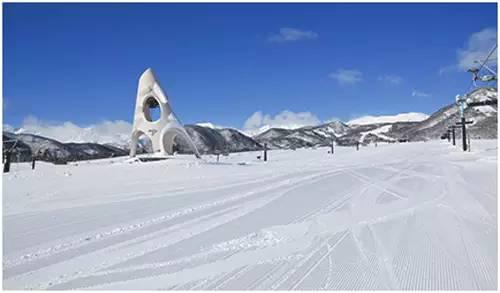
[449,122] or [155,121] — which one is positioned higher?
[449,122]

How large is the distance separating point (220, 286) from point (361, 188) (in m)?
6.89

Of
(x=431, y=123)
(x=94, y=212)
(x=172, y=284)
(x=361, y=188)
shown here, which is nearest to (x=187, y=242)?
(x=172, y=284)

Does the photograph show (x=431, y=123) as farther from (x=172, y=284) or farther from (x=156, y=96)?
(x=172, y=284)

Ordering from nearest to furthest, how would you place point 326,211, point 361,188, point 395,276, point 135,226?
point 395,276, point 135,226, point 326,211, point 361,188

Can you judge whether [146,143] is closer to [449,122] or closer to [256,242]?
[256,242]

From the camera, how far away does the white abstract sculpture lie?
98.5ft

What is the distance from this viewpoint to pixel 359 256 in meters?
3.75

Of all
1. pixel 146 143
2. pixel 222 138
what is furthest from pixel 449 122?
pixel 146 143

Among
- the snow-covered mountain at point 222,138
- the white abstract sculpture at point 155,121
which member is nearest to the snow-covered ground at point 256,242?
the white abstract sculpture at point 155,121

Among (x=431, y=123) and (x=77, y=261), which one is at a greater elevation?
(x=431, y=123)

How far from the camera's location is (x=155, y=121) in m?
30.6

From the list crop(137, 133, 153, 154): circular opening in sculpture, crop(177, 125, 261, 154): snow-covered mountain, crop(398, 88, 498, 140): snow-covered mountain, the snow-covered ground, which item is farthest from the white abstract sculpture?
crop(177, 125, 261, 154): snow-covered mountain

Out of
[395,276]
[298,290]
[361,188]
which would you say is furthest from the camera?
[361,188]

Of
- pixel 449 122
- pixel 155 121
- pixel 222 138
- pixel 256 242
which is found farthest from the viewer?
pixel 222 138
